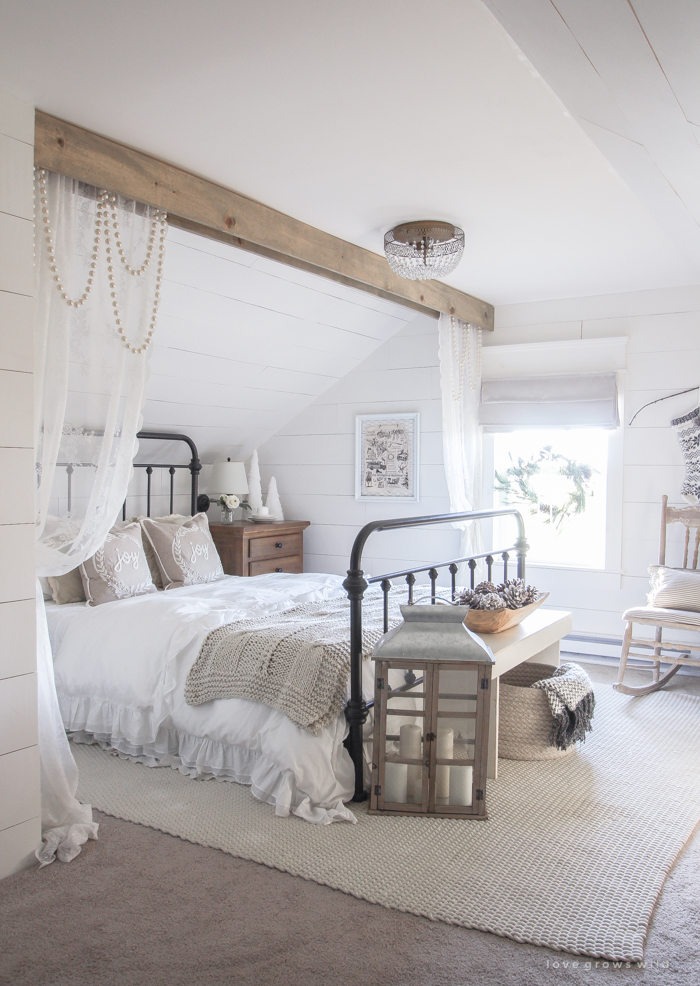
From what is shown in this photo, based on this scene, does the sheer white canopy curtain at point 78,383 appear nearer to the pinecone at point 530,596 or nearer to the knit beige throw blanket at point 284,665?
the knit beige throw blanket at point 284,665

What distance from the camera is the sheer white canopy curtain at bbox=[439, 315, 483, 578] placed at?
4734 millimetres

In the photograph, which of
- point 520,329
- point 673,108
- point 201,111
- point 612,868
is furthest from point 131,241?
point 520,329

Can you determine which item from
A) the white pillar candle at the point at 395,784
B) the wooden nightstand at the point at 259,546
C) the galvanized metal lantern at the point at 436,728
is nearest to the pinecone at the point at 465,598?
the galvanized metal lantern at the point at 436,728

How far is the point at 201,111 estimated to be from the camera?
2395 millimetres

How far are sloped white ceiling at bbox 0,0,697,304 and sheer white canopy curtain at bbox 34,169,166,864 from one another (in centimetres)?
30

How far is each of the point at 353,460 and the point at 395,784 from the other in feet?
10.3

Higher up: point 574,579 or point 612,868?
point 574,579

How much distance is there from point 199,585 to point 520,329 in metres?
2.64

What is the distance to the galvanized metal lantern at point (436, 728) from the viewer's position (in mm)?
2572

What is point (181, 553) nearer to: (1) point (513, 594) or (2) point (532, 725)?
(1) point (513, 594)

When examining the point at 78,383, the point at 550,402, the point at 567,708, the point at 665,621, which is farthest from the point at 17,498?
the point at 550,402

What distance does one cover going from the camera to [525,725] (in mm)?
3184

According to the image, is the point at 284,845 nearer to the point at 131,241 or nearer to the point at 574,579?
the point at 131,241

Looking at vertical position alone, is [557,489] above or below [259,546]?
above
